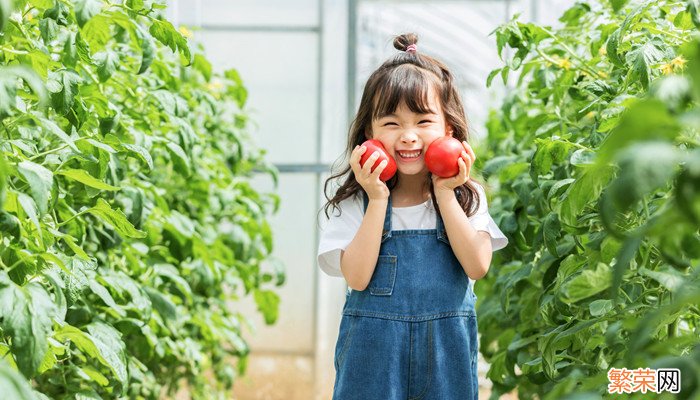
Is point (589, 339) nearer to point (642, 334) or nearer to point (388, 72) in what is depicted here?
point (388, 72)

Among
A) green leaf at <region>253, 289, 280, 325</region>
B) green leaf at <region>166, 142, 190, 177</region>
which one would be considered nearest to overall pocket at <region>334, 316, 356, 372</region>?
green leaf at <region>166, 142, 190, 177</region>

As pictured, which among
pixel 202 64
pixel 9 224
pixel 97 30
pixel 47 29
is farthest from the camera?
pixel 202 64

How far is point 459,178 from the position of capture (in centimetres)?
224

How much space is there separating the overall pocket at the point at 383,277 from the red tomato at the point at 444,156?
214mm

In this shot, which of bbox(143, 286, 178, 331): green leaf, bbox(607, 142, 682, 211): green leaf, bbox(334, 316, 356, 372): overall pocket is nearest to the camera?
bbox(607, 142, 682, 211): green leaf

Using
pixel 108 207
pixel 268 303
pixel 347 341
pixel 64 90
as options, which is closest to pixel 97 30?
pixel 64 90

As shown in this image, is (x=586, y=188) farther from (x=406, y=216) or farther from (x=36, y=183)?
(x=36, y=183)

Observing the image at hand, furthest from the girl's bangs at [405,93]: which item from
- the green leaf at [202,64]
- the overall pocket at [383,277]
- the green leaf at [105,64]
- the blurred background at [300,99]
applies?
the blurred background at [300,99]

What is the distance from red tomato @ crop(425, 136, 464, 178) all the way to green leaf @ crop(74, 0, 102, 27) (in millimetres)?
789

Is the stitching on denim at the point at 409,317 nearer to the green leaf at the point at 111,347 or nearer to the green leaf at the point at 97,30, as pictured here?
the green leaf at the point at 111,347

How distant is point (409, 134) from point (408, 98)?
0.27 feet

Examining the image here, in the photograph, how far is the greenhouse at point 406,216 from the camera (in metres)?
1.44

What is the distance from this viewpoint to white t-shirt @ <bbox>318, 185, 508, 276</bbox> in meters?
2.31

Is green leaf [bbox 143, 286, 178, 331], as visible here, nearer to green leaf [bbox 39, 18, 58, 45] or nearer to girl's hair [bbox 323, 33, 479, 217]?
girl's hair [bbox 323, 33, 479, 217]
